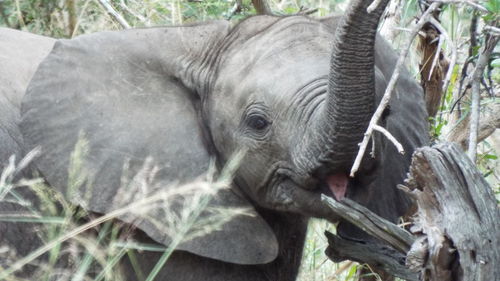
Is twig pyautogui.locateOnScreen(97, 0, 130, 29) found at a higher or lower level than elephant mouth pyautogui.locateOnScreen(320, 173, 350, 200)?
lower

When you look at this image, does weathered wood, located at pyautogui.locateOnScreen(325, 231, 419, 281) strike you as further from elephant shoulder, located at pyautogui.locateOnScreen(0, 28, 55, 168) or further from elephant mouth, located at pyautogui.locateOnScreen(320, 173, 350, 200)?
elephant shoulder, located at pyautogui.locateOnScreen(0, 28, 55, 168)

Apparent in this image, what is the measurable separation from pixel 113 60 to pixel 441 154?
5.63 feet

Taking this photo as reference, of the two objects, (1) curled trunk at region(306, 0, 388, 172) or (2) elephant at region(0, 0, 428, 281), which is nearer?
(1) curled trunk at region(306, 0, 388, 172)

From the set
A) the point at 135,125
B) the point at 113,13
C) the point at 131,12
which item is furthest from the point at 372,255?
the point at 131,12

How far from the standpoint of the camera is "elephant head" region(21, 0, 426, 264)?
13.6 feet

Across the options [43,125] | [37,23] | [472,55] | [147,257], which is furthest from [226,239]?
[37,23]

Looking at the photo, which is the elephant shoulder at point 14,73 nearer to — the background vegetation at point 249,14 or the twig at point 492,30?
the background vegetation at point 249,14

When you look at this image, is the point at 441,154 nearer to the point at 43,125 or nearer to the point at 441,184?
the point at 441,184

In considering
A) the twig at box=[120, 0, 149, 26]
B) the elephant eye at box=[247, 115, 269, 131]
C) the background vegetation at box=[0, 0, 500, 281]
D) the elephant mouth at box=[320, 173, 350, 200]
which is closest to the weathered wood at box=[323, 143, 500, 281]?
the elephant mouth at box=[320, 173, 350, 200]

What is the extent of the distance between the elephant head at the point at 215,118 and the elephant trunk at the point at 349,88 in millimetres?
105

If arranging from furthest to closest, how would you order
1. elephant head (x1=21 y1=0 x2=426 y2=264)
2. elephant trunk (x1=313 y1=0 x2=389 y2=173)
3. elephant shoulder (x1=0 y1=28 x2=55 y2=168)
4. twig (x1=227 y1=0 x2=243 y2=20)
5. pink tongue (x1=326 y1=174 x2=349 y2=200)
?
twig (x1=227 y1=0 x2=243 y2=20)
elephant shoulder (x1=0 y1=28 x2=55 y2=168)
elephant head (x1=21 y1=0 x2=426 y2=264)
pink tongue (x1=326 y1=174 x2=349 y2=200)
elephant trunk (x1=313 y1=0 x2=389 y2=173)

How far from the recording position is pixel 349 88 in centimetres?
372

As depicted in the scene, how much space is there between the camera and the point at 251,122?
4289 mm

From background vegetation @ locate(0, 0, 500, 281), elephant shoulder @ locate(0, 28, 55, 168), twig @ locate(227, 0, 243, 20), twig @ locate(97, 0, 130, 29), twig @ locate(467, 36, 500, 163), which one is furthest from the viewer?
twig @ locate(97, 0, 130, 29)
